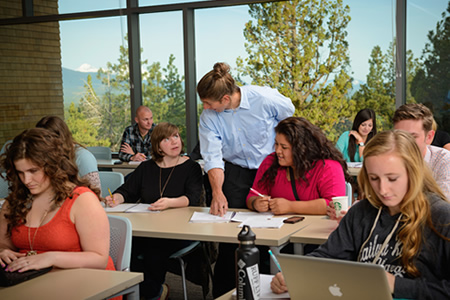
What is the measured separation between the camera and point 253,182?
379 cm

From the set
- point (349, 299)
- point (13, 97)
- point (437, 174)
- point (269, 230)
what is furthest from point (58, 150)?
point (13, 97)

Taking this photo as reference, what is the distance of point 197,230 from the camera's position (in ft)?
10.0

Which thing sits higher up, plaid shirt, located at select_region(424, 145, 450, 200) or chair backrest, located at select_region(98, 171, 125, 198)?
plaid shirt, located at select_region(424, 145, 450, 200)

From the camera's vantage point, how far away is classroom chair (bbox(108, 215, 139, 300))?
2.63m

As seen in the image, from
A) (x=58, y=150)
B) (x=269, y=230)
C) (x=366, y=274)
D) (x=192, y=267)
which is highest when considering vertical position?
(x=58, y=150)

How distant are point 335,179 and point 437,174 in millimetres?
577

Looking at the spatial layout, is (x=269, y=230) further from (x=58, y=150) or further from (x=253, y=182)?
(x=58, y=150)

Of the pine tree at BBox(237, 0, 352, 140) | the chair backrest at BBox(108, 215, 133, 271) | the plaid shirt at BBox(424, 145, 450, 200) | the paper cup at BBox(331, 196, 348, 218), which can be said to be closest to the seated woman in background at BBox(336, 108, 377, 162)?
the pine tree at BBox(237, 0, 352, 140)

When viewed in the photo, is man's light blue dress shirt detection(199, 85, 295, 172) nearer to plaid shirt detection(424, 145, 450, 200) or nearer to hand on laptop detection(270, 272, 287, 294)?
plaid shirt detection(424, 145, 450, 200)

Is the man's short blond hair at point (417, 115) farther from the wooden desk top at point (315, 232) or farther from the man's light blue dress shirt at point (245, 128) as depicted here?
the man's light blue dress shirt at point (245, 128)

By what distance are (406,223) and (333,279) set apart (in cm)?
48

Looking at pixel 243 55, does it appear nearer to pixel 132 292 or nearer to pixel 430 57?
pixel 430 57

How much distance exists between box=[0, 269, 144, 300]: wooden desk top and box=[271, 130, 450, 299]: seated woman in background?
2.06ft

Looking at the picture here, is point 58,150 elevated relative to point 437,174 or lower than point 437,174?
elevated
